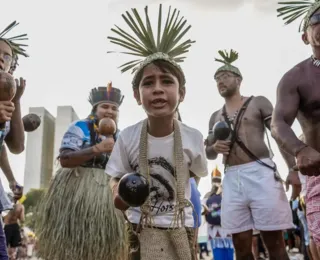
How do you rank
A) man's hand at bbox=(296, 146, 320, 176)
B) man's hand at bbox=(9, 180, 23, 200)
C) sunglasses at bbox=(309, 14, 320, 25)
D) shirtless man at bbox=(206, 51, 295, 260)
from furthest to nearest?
shirtless man at bbox=(206, 51, 295, 260) < man's hand at bbox=(9, 180, 23, 200) < sunglasses at bbox=(309, 14, 320, 25) < man's hand at bbox=(296, 146, 320, 176)

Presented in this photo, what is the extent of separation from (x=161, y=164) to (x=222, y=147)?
4.99ft

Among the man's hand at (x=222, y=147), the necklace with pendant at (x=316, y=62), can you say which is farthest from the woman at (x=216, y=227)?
the necklace with pendant at (x=316, y=62)

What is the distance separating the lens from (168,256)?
8.06ft

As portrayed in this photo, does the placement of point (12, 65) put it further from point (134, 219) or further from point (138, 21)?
point (134, 219)

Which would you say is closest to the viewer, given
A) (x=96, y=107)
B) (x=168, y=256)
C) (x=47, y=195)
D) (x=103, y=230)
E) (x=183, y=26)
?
(x=168, y=256)

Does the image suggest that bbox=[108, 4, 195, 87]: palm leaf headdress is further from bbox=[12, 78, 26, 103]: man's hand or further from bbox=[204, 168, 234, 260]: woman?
bbox=[204, 168, 234, 260]: woman

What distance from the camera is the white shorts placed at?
3.70 meters

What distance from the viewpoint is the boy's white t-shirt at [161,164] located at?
8.32ft

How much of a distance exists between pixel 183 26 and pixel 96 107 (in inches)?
55.9

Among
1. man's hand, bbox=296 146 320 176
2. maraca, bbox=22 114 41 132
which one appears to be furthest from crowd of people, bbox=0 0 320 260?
maraca, bbox=22 114 41 132

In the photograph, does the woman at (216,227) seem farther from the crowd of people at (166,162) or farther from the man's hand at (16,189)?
the man's hand at (16,189)

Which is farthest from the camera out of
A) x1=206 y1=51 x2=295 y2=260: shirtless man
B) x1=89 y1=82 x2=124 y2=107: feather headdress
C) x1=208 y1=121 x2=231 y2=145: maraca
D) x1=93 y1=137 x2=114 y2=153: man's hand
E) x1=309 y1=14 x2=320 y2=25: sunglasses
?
x1=89 y1=82 x2=124 y2=107: feather headdress

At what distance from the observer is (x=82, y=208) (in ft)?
12.0

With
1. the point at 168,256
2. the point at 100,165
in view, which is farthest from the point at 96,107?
the point at 168,256
